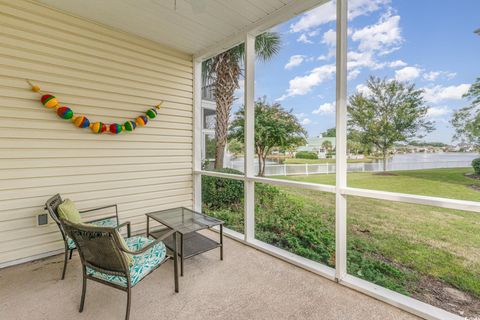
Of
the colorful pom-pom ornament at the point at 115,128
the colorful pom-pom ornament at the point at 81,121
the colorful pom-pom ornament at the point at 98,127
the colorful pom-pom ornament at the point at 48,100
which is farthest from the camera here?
the colorful pom-pom ornament at the point at 115,128

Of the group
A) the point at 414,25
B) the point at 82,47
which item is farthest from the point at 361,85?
the point at 82,47

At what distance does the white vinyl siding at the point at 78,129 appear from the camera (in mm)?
2623

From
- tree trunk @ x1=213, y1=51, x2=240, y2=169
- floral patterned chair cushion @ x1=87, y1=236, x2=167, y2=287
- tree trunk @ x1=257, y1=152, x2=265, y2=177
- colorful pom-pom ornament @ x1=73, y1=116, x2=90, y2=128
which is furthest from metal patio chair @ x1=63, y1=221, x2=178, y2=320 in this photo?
tree trunk @ x1=213, y1=51, x2=240, y2=169

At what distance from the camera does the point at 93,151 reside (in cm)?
318

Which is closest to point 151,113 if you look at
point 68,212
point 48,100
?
point 48,100

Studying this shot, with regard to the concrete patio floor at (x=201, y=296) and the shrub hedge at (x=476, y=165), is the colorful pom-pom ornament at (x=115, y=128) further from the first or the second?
the shrub hedge at (x=476, y=165)

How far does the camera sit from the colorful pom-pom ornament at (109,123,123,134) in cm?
325

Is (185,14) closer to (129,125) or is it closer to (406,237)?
(129,125)

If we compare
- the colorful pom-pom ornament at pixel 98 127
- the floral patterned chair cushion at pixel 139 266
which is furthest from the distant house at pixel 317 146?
the colorful pom-pom ornament at pixel 98 127

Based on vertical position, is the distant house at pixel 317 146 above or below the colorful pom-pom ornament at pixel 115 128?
below

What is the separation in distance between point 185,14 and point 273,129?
217cm

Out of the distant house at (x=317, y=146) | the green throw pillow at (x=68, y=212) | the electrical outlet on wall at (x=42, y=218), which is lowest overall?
the electrical outlet on wall at (x=42, y=218)

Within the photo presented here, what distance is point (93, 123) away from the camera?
10.2ft

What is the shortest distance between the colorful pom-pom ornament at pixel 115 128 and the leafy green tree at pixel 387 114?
10.0ft
